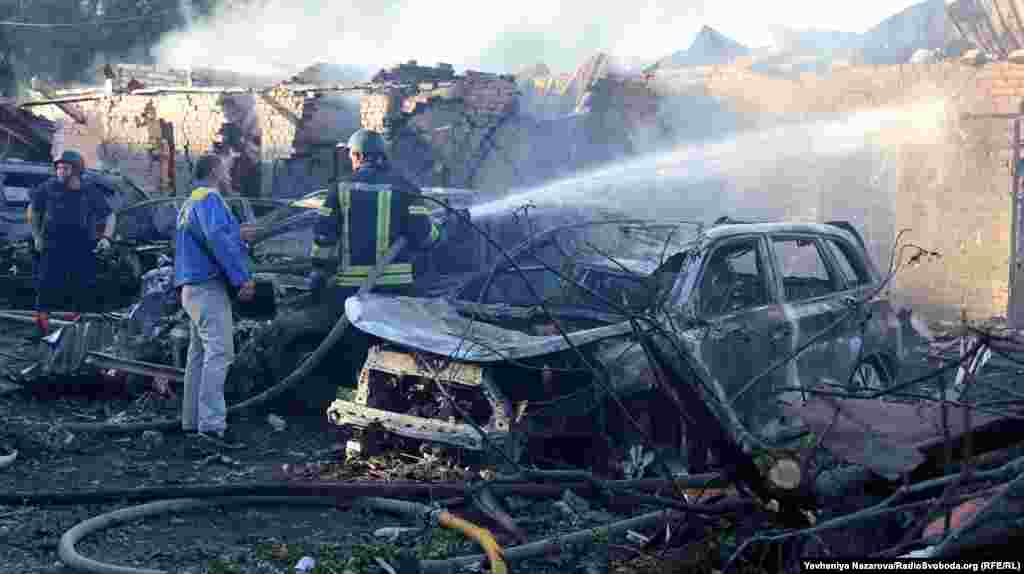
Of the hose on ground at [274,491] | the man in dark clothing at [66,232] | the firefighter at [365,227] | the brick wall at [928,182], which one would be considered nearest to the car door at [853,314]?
the hose on ground at [274,491]

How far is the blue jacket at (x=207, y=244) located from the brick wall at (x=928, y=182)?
7762 millimetres

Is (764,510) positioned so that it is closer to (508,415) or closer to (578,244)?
(508,415)

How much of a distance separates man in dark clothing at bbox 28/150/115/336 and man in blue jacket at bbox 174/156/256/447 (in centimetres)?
345

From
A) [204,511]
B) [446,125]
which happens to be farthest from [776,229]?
[446,125]

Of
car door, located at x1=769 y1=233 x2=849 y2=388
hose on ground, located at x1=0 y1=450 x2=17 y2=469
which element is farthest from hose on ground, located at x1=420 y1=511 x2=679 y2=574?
hose on ground, located at x1=0 y1=450 x2=17 y2=469

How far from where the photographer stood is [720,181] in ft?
54.0

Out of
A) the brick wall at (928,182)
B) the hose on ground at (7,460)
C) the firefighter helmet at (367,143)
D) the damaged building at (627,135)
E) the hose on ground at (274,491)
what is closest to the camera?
the hose on ground at (274,491)

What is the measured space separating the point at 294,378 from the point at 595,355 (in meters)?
2.45

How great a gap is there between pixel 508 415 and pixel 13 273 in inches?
326

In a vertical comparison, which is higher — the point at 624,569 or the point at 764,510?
the point at 764,510

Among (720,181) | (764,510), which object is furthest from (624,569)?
(720,181)

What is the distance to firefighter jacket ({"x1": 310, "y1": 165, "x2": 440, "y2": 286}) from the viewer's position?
751 centimetres

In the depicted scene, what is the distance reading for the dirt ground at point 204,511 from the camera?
16.1 feet

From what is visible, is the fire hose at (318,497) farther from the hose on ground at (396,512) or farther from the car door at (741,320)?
the car door at (741,320)
